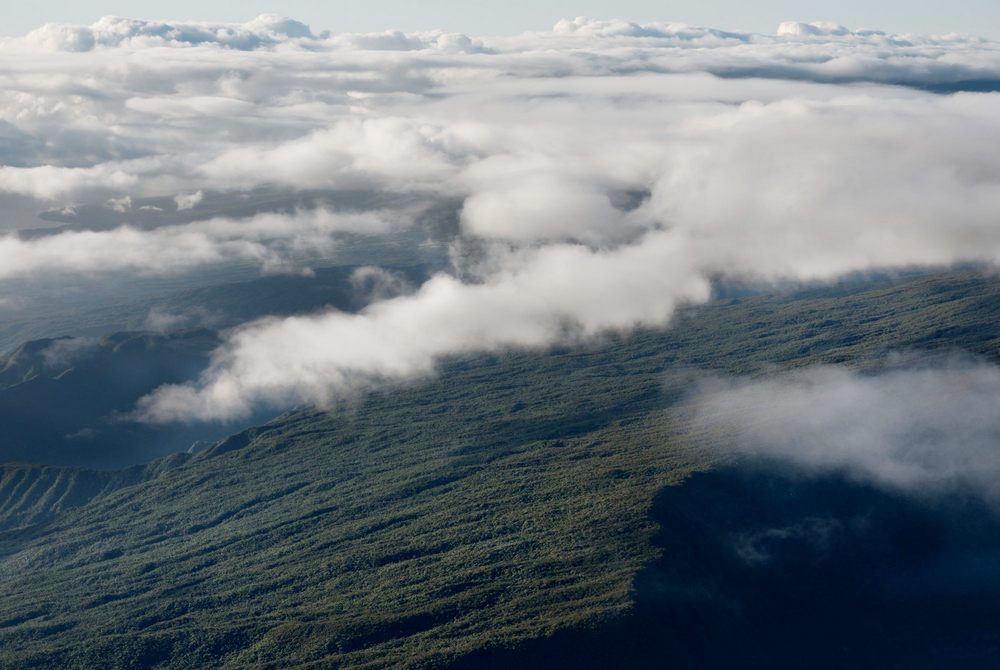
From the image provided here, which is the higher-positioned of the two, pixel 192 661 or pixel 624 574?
pixel 624 574

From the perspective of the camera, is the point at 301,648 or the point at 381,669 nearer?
the point at 381,669

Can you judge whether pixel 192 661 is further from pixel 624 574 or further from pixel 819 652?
pixel 819 652

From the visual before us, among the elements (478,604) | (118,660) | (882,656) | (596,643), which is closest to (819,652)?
(882,656)

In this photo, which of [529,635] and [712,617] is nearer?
[529,635]

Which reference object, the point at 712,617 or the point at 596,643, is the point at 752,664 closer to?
the point at 712,617

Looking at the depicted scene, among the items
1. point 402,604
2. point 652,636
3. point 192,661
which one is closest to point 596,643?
point 652,636

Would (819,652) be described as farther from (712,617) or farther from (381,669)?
(381,669)

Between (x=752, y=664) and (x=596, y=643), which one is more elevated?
(x=596, y=643)
